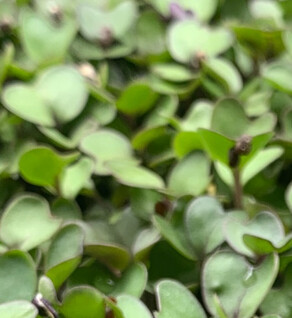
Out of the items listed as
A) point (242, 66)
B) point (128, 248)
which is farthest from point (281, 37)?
point (128, 248)

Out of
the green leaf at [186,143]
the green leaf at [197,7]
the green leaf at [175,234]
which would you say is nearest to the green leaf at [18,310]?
the green leaf at [175,234]

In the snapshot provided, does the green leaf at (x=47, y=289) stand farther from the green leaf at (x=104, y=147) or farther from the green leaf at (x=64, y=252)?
the green leaf at (x=104, y=147)

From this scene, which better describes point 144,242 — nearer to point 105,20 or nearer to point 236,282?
point 236,282

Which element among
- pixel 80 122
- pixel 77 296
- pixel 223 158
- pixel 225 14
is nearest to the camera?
pixel 77 296

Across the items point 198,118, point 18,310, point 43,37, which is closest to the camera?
point 18,310

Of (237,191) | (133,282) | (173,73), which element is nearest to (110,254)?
(133,282)

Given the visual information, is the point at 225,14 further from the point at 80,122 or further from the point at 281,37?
the point at 80,122

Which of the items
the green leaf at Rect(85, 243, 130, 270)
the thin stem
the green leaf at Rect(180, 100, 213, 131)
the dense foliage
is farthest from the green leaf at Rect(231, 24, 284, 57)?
the green leaf at Rect(85, 243, 130, 270)
